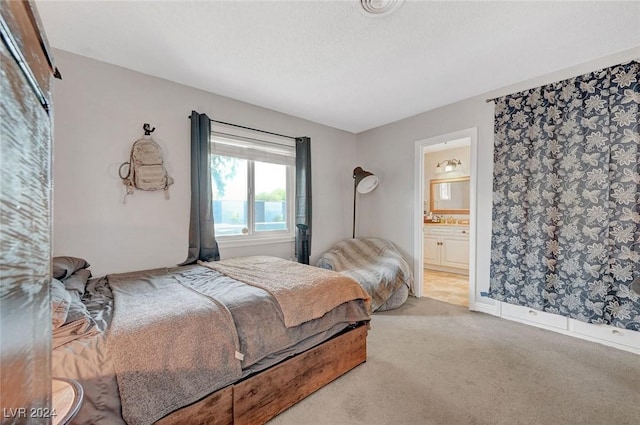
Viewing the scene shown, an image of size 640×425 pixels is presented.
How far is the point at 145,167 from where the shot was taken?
2340 mm

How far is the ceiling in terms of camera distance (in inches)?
65.3

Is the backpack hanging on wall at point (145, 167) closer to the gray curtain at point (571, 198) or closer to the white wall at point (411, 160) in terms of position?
the white wall at point (411, 160)

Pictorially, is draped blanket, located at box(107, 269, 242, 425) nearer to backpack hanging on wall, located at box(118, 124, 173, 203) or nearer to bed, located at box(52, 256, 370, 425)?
bed, located at box(52, 256, 370, 425)

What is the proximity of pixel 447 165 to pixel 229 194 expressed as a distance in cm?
423

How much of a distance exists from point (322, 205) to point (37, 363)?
3.50 metres

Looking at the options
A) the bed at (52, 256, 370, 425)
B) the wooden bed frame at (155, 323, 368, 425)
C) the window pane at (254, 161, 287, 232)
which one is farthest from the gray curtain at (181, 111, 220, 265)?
the wooden bed frame at (155, 323, 368, 425)

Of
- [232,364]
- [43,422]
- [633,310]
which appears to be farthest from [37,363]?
[633,310]

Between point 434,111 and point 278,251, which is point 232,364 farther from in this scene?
point 434,111

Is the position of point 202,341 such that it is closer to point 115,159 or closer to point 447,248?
point 115,159

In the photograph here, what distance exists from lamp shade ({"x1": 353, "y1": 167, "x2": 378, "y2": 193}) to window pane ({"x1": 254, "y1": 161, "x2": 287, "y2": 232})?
3.67 feet

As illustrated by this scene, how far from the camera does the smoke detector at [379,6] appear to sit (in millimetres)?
1585

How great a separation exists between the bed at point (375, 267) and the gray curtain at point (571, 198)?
3.11 ft

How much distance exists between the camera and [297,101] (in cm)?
304

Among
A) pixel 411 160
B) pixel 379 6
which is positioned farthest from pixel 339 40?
pixel 411 160
